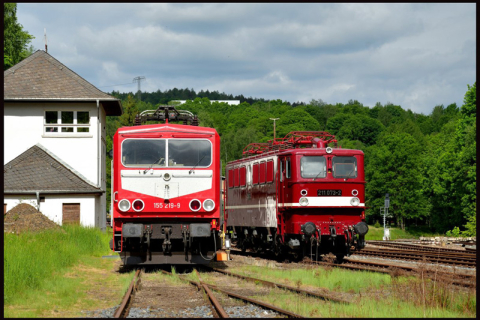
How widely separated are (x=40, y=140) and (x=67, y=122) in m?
1.80

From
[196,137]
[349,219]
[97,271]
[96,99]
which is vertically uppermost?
[96,99]

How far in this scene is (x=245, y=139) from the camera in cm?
9681

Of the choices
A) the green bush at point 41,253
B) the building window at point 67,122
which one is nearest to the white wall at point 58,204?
→ the building window at point 67,122

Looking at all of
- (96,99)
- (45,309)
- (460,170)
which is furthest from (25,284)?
(460,170)

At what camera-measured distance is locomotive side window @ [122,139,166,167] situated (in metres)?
16.7

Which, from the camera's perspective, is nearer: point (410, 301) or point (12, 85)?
point (410, 301)

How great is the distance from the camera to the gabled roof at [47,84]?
3572 cm

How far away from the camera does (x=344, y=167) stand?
19.7m

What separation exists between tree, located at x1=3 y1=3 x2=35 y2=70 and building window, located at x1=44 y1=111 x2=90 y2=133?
1415cm

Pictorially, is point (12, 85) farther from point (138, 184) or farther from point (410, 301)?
point (410, 301)

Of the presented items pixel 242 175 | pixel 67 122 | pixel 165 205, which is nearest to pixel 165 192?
pixel 165 205

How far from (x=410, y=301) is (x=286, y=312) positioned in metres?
2.30

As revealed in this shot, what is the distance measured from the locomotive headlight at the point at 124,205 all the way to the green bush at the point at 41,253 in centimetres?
211

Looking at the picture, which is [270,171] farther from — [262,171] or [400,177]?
[400,177]
